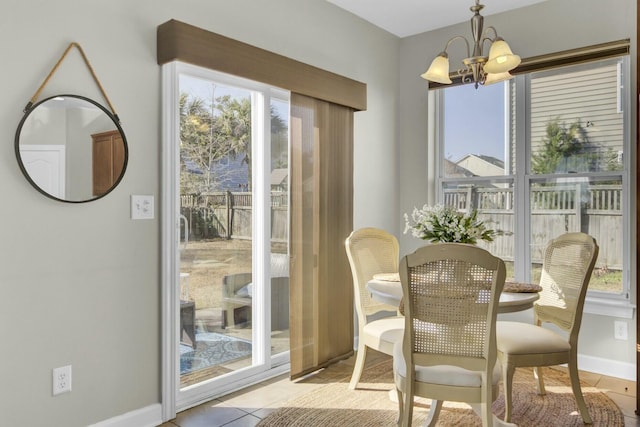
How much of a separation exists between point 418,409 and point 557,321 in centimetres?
95

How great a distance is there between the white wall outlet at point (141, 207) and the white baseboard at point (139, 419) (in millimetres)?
1003

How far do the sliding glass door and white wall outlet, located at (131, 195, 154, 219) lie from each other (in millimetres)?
102

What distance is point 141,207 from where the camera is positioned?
2.47 metres

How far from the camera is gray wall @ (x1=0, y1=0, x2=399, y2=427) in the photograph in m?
2.05

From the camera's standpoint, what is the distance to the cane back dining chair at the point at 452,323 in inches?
78.1

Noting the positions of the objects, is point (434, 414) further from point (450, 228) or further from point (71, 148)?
point (71, 148)

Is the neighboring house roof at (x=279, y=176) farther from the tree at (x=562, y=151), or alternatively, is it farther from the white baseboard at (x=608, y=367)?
the white baseboard at (x=608, y=367)

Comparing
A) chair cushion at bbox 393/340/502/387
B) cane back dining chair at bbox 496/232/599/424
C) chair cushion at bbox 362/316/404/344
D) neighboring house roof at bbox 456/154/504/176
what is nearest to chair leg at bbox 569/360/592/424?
cane back dining chair at bbox 496/232/599/424

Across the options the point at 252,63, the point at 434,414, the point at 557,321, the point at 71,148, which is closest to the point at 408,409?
the point at 434,414

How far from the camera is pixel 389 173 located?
166 inches

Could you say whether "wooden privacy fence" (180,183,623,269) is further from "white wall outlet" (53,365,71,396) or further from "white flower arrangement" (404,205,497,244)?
"white flower arrangement" (404,205,497,244)

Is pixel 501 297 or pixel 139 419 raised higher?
pixel 501 297

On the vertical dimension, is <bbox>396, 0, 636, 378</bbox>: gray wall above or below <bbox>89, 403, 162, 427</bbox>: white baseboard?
above

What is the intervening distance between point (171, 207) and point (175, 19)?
1.01 m
